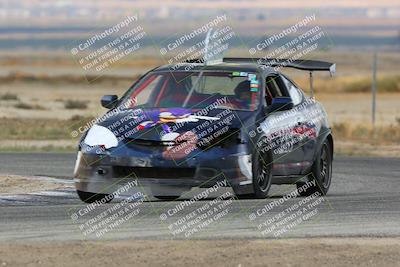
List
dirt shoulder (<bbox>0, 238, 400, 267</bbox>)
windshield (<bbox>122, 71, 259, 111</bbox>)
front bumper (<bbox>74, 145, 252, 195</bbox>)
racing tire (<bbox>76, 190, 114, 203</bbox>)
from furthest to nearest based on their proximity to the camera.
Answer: windshield (<bbox>122, 71, 259, 111</bbox>) < racing tire (<bbox>76, 190, 114, 203</bbox>) < front bumper (<bbox>74, 145, 252, 195</bbox>) < dirt shoulder (<bbox>0, 238, 400, 267</bbox>)

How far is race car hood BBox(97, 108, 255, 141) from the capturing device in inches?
520

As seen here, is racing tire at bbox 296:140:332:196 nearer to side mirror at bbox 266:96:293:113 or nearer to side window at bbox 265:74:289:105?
side window at bbox 265:74:289:105

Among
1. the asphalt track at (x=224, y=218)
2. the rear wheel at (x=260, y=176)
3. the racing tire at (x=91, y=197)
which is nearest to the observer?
the asphalt track at (x=224, y=218)

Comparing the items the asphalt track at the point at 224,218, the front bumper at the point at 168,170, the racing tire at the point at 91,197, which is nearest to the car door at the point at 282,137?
the asphalt track at the point at 224,218

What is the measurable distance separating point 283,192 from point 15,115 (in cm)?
2079

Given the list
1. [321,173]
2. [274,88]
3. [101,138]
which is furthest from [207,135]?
[321,173]

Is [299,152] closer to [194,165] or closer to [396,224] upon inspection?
[194,165]

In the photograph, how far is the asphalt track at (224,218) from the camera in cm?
1073

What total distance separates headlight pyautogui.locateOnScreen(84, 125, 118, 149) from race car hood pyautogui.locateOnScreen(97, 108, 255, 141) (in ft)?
0.18

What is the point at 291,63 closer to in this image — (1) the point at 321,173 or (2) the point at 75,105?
(1) the point at 321,173

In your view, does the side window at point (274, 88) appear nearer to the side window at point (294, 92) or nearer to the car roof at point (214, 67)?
the side window at point (294, 92)

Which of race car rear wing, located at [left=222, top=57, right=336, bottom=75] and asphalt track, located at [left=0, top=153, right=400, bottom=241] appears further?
race car rear wing, located at [left=222, top=57, right=336, bottom=75]

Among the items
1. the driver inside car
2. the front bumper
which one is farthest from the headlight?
the driver inside car

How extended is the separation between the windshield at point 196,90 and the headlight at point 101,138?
3.27 feet
